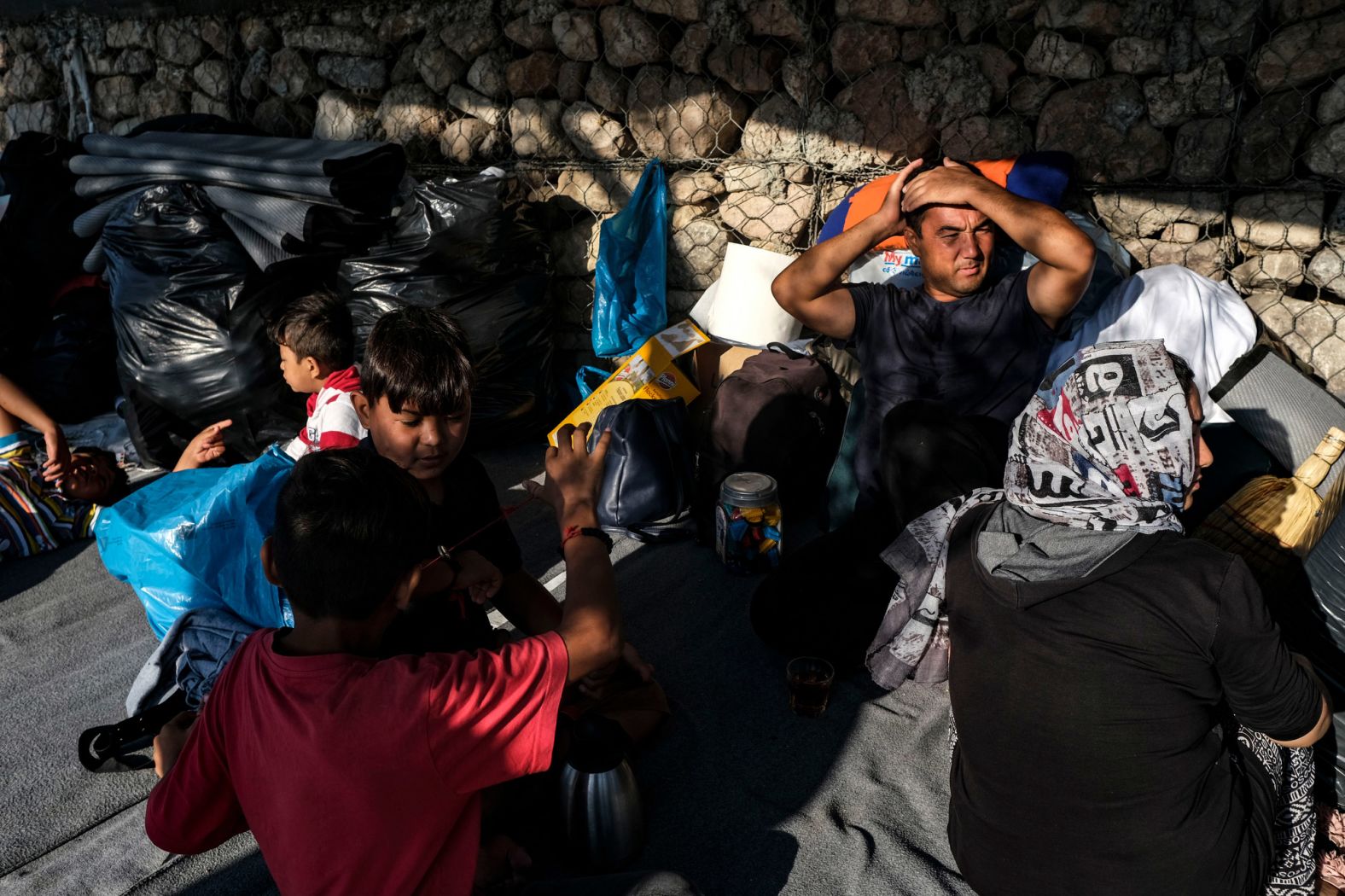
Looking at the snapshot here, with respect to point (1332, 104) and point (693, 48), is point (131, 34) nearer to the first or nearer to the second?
point (693, 48)

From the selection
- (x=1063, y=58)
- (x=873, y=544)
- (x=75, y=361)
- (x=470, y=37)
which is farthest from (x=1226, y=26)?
(x=75, y=361)

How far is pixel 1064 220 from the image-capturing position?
234 cm

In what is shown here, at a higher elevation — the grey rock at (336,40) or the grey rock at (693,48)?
the grey rock at (693,48)

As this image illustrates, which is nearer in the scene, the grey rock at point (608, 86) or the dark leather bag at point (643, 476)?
the dark leather bag at point (643, 476)

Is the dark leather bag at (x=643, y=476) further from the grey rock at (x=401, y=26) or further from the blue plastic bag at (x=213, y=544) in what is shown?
the grey rock at (x=401, y=26)

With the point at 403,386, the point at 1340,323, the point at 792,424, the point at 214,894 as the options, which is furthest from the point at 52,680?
the point at 1340,323

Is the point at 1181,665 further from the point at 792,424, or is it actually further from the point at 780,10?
the point at 780,10

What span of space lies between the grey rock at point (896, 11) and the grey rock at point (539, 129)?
1355mm

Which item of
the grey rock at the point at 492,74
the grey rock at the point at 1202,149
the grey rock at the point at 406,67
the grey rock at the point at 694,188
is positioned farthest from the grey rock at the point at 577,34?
the grey rock at the point at 1202,149

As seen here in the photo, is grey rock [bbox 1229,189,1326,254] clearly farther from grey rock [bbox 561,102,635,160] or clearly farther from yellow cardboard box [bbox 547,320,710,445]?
grey rock [bbox 561,102,635,160]

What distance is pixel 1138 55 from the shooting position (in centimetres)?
297

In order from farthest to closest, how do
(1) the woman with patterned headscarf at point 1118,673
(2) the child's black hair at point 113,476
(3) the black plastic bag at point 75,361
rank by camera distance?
(3) the black plastic bag at point 75,361, (2) the child's black hair at point 113,476, (1) the woman with patterned headscarf at point 1118,673

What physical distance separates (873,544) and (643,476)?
95cm

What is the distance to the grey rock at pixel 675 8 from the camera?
3.64 meters
